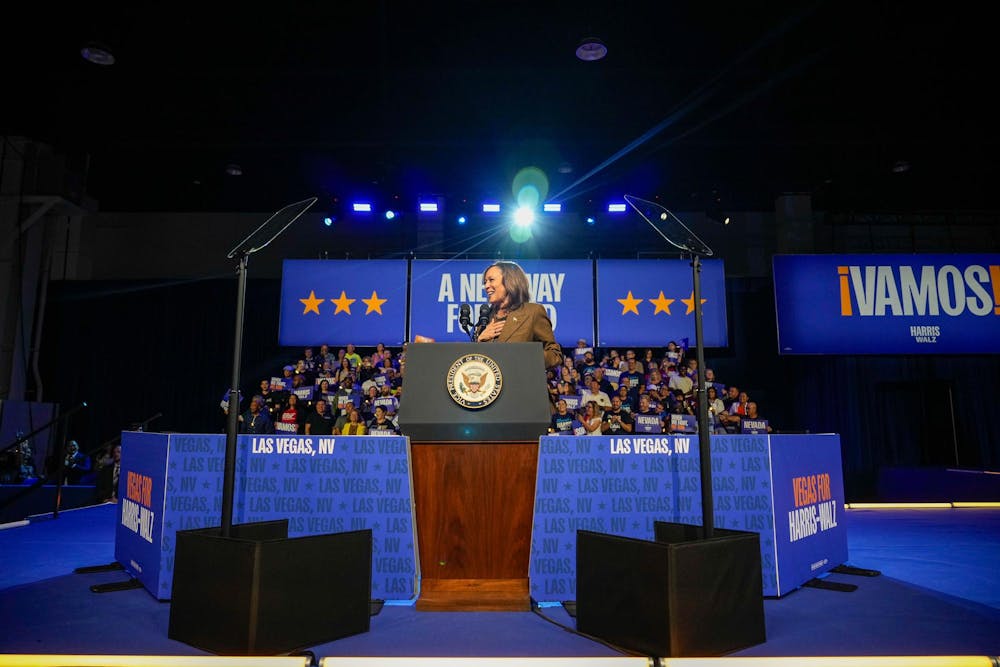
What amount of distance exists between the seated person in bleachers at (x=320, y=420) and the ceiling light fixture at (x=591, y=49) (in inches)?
245

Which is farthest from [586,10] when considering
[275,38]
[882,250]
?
[882,250]

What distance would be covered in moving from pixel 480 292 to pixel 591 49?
453 cm

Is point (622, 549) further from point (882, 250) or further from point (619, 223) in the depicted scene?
point (882, 250)

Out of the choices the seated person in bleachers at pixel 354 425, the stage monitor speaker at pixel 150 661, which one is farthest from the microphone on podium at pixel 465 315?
the seated person in bleachers at pixel 354 425

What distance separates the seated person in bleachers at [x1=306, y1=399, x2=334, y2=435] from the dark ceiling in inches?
165

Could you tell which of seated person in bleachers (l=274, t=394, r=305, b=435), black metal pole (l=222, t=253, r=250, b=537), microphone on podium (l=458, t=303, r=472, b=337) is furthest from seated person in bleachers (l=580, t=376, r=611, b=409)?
black metal pole (l=222, t=253, r=250, b=537)

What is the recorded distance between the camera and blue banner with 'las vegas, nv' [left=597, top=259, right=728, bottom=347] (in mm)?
10594

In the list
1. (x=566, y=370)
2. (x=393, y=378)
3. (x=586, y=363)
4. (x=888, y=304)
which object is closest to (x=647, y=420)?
(x=566, y=370)

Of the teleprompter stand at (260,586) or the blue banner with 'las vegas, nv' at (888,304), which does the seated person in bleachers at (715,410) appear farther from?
the teleprompter stand at (260,586)

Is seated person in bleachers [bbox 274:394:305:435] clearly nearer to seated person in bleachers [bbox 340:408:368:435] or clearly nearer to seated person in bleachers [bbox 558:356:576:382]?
seated person in bleachers [bbox 340:408:368:435]

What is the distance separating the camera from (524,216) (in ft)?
39.0

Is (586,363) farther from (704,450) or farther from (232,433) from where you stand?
(232,433)

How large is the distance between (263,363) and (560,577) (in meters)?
10.6

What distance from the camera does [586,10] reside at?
6.82 metres
